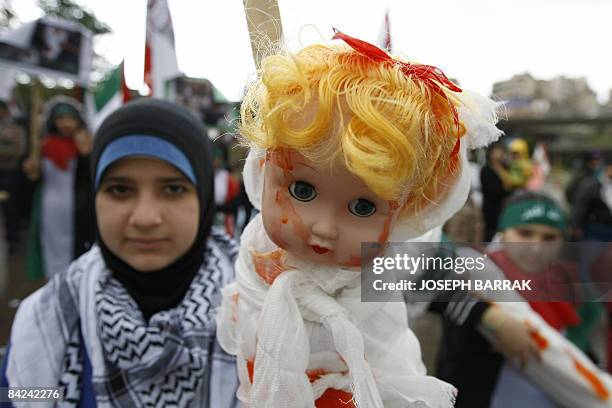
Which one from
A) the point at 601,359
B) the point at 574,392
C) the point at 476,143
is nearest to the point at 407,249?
the point at 476,143

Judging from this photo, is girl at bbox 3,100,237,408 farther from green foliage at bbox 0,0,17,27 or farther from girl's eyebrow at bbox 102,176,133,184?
green foliage at bbox 0,0,17,27

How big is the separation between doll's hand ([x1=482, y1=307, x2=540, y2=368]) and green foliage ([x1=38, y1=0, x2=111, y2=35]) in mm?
16675

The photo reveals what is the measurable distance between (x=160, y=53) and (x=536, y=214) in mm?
2033

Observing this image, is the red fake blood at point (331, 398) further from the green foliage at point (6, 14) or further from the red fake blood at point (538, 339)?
the green foliage at point (6, 14)

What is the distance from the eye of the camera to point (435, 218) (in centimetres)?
87

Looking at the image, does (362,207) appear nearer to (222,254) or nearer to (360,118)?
(360,118)

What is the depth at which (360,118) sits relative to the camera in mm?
735

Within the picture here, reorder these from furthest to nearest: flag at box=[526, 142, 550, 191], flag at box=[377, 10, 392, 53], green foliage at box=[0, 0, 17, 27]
Result: 1. green foliage at box=[0, 0, 17, 27]
2. flag at box=[526, 142, 550, 191]
3. flag at box=[377, 10, 392, 53]

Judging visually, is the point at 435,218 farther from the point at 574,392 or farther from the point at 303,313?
the point at 574,392

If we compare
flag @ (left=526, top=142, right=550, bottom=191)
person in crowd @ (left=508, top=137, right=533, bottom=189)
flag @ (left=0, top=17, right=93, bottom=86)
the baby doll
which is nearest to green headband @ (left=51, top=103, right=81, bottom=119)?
flag @ (left=0, top=17, right=93, bottom=86)

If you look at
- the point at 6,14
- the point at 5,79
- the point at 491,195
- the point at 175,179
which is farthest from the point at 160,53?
the point at 6,14

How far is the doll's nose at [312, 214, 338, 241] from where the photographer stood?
2.56ft

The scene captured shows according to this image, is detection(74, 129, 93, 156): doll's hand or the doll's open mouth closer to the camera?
the doll's open mouth

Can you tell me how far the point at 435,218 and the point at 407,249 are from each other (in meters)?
0.08
